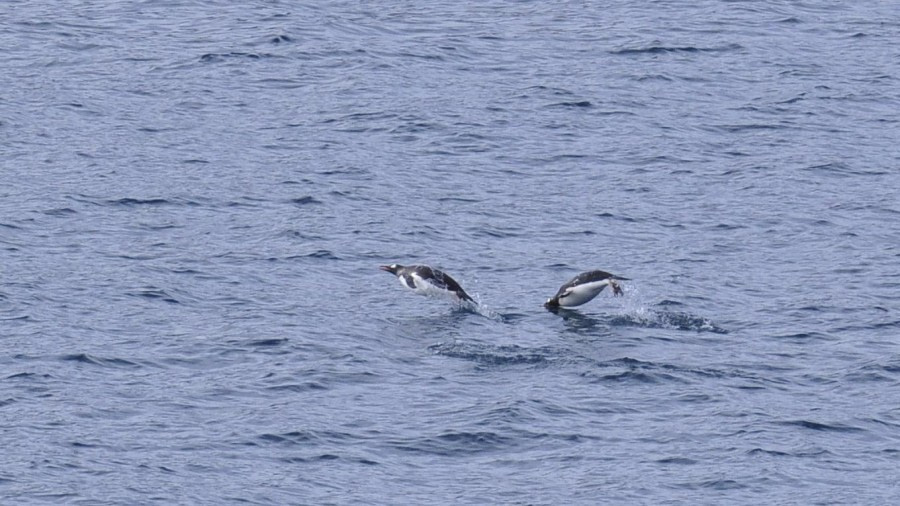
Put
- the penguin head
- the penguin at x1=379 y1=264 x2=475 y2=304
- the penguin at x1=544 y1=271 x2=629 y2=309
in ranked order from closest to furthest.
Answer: the penguin at x1=544 y1=271 x2=629 y2=309, the penguin at x1=379 y1=264 x2=475 y2=304, the penguin head

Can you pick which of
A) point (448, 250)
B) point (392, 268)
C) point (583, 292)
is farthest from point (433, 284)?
point (448, 250)

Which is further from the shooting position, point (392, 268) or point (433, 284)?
point (392, 268)

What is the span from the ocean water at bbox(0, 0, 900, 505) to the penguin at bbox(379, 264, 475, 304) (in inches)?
14.8

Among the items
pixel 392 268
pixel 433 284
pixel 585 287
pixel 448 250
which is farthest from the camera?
pixel 448 250

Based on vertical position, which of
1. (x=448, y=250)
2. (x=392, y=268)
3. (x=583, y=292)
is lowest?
(x=448, y=250)

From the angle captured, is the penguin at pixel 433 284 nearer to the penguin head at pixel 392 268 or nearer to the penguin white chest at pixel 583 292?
the penguin head at pixel 392 268

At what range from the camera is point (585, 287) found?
99.8 feet

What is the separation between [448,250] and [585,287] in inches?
175

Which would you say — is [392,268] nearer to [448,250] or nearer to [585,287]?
[448,250]

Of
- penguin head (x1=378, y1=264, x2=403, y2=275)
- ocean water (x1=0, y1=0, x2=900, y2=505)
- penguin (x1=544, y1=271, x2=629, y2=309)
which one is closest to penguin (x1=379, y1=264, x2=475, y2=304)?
ocean water (x1=0, y1=0, x2=900, y2=505)

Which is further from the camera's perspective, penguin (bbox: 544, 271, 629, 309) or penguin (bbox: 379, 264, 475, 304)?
penguin (bbox: 379, 264, 475, 304)

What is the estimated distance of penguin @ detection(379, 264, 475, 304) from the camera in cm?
3072

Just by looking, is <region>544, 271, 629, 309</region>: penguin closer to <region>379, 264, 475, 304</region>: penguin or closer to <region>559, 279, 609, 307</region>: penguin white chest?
<region>559, 279, 609, 307</region>: penguin white chest

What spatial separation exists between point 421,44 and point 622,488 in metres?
26.9
